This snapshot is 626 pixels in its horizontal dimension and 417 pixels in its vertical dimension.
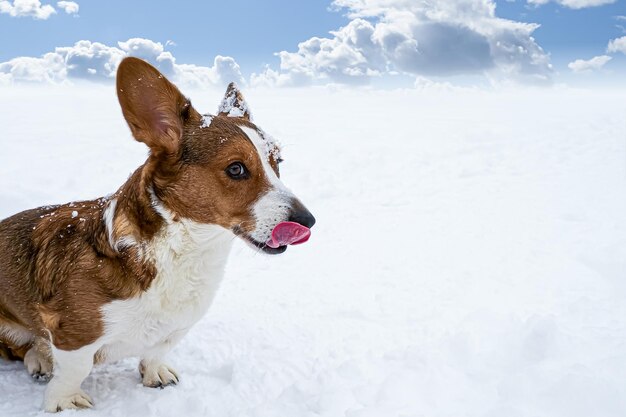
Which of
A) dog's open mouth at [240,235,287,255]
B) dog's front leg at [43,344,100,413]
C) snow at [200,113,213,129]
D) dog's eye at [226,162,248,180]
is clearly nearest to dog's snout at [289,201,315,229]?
dog's open mouth at [240,235,287,255]

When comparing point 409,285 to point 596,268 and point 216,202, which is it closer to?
point 596,268

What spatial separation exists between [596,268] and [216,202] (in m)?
4.25

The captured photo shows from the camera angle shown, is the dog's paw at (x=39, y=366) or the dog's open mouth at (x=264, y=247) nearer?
the dog's open mouth at (x=264, y=247)

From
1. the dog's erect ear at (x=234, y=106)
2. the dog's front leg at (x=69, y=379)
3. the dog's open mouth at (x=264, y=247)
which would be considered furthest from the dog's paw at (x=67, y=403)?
the dog's erect ear at (x=234, y=106)

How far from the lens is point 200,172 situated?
2.82 metres

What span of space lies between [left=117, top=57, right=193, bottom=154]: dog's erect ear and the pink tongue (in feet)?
2.29

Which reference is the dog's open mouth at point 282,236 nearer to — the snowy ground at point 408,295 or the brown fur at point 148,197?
the brown fur at point 148,197

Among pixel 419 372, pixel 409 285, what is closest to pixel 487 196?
pixel 409 285

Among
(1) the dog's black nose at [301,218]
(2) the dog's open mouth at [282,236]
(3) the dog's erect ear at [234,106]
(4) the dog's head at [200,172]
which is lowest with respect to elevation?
(2) the dog's open mouth at [282,236]

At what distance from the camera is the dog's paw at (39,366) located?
3.39 meters

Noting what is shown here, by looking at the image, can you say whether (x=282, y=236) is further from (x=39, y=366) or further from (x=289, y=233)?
(x=39, y=366)

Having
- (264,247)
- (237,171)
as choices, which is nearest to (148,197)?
(237,171)

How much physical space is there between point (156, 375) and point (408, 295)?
7.96ft

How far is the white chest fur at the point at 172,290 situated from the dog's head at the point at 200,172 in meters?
0.13
